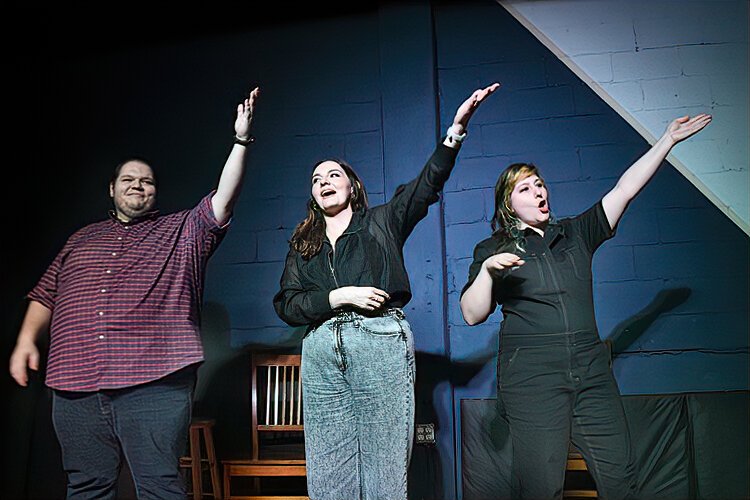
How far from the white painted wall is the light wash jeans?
4.10ft

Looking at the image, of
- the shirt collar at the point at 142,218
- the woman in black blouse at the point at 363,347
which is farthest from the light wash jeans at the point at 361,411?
the shirt collar at the point at 142,218

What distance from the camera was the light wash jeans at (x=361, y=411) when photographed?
85.3 inches

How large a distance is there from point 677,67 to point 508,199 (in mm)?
825

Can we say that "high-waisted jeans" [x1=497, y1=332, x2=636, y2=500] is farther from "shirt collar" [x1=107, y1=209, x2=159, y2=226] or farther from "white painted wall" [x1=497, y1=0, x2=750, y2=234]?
"shirt collar" [x1=107, y1=209, x2=159, y2=226]

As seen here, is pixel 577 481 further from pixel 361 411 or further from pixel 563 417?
pixel 361 411

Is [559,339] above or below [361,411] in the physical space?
above

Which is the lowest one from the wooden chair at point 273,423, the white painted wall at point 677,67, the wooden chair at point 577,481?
the wooden chair at point 577,481

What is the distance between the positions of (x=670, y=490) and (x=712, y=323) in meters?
0.59

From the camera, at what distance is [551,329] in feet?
7.57

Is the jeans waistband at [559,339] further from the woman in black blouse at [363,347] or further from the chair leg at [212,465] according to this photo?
the chair leg at [212,465]

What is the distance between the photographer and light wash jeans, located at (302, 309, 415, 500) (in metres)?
2.17

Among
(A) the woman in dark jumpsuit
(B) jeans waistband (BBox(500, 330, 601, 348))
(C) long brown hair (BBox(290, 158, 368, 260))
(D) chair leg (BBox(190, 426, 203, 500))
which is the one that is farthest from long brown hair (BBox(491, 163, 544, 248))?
(D) chair leg (BBox(190, 426, 203, 500))

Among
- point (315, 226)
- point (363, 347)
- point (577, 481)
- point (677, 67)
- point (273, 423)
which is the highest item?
point (677, 67)

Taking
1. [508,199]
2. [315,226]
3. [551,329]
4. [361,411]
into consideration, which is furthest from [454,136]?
[361,411]
